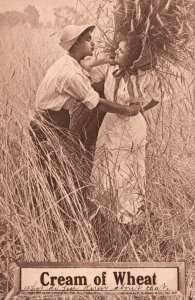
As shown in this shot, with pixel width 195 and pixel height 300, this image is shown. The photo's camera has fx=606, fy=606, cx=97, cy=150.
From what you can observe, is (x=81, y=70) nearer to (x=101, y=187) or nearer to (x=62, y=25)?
(x=62, y=25)

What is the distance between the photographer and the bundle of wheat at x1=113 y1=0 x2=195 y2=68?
76.2 inches

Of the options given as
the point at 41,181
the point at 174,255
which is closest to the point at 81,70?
the point at 41,181

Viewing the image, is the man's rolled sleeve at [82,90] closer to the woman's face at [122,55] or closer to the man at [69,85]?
the man at [69,85]

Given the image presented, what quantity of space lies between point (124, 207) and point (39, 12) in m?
0.69

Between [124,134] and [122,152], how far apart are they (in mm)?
59

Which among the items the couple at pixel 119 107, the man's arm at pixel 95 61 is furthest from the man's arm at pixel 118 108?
the man's arm at pixel 95 61

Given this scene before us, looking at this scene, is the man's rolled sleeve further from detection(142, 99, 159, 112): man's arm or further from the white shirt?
detection(142, 99, 159, 112): man's arm

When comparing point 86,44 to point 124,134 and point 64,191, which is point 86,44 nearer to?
point 124,134

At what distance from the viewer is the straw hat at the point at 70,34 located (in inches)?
76.2

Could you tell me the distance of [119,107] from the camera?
1.96 metres

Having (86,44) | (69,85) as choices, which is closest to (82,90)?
(69,85)

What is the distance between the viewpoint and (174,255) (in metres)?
1.95

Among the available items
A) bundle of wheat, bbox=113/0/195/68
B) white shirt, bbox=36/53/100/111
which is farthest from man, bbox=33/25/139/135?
bundle of wheat, bbox=113/0/195/68

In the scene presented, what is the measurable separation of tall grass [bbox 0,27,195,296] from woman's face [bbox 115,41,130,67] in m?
0.18
